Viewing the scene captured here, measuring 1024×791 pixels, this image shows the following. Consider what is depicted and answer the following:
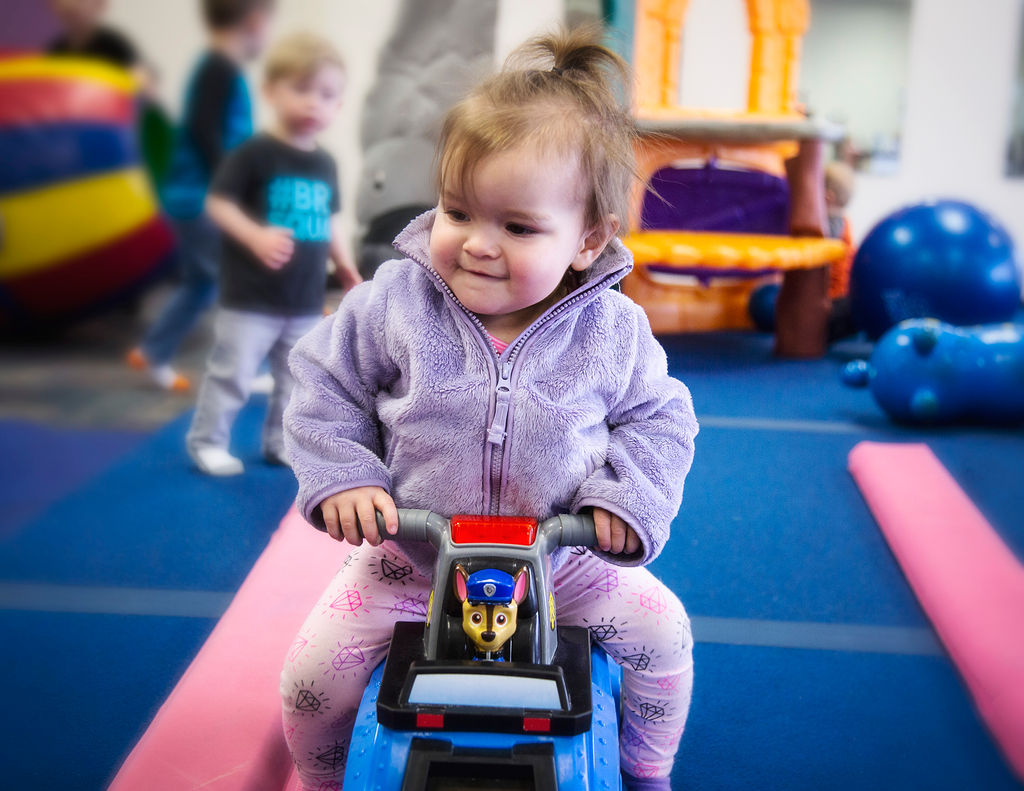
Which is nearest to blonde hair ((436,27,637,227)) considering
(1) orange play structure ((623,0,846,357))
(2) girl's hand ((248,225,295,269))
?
(2) girl's hand ((248,225,295,269))

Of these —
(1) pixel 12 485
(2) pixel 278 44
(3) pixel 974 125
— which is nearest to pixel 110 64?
(2) pixel 278 44

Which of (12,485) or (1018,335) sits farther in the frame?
(1018,335)

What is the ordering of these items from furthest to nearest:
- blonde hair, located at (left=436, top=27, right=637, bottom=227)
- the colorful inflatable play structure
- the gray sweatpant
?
the colorful inflatable play structure → the gray sweatpant → blonde hair, located at (left=436, top=27, right=637, bottom=227)

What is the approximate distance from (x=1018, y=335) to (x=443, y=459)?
2407 mm

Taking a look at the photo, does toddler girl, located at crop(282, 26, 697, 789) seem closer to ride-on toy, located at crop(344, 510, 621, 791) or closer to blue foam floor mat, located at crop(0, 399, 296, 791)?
ride-on toy, located at crop(344, 510, 621, 791)

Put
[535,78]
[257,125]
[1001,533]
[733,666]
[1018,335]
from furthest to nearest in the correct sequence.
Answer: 1. [1018,335]
2. [257,125]
3. [1001,533]
4. [733,666]
5. [535,78]

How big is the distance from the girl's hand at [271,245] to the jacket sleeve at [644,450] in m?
1.29

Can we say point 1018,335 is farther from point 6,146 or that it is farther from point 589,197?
point 6,146

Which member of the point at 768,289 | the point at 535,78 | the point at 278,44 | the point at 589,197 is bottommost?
the point at 768,289

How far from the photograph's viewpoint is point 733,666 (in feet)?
4.59

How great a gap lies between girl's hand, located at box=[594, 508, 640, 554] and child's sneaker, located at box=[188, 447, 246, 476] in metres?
1.52

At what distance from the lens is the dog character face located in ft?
2.50

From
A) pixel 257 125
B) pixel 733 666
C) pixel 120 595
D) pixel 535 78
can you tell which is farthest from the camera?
pixel 257 125

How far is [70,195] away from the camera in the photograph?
117 inches
